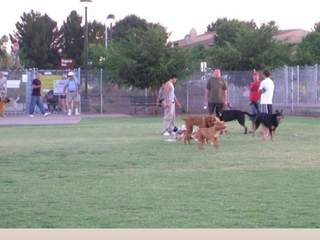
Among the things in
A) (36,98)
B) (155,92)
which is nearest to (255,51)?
(155,92)

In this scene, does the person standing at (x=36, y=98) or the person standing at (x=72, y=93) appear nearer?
the person standing at (x=36, y=98)

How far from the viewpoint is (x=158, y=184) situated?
11219 mm

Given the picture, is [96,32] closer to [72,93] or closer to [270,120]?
[72,93]

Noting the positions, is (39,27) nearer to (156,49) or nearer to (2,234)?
(156,49)

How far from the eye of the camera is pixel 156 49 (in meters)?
37.3

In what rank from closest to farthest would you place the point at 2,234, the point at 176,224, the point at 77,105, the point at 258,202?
the point at 2,234 → the point at 176,224 → the point at 258,202 → the point at 77,105

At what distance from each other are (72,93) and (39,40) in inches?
1739

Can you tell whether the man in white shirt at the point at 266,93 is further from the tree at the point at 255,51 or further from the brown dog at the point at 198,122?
the tree at the point at 255,51

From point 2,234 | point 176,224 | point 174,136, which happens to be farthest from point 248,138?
point 2,234

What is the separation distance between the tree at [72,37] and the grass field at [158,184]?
5995 cm

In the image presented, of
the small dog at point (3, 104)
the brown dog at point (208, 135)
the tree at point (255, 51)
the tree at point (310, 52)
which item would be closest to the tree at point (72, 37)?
the tree at point (310, 52)

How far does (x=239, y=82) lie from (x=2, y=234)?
3098 cm

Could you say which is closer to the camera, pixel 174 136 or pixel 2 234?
pixel 2 234

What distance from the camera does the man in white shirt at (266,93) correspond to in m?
20.8
